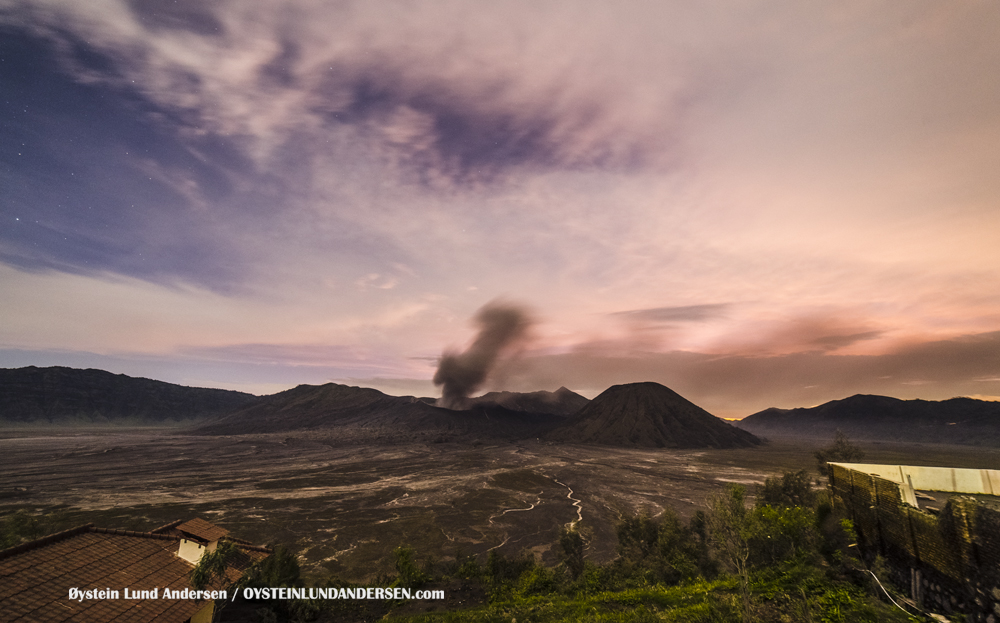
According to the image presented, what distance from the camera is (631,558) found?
3156 cm

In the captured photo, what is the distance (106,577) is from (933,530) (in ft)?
96.9

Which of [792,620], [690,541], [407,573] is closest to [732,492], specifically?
[792,620]

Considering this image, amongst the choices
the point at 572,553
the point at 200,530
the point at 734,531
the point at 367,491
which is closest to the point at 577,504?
the point at 367,491

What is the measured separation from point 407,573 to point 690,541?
23.3 metres

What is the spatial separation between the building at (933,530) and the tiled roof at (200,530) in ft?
95.0

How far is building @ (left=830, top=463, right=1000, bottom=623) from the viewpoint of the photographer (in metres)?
9.59

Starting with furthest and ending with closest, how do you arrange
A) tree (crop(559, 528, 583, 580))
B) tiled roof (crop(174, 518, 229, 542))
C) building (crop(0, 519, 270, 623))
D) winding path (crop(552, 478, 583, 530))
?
winding path (crop(552, 478, 583, 530))
tree (crop(559, 528, 583, 580))
tiled roof (crop(174, 518, 229, 542))
building (crop(0, 519, 270, 623))

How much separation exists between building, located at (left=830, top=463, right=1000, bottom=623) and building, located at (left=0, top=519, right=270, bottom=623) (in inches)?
1029

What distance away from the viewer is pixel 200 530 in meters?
19.9

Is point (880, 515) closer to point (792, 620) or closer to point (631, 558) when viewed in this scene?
point (792, 620)

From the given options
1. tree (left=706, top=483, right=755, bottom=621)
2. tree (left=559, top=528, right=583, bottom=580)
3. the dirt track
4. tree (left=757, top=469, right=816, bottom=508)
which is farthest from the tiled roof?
tree (left=757, top=469, right=816, bottom=508)

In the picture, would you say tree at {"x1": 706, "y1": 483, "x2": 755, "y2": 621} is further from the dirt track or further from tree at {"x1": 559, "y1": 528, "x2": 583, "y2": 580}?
the dirt track

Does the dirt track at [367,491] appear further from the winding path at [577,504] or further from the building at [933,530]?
the building at [933,530]

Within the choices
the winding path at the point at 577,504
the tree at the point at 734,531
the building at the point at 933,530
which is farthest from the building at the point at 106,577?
the winding path at the point at 577,504
